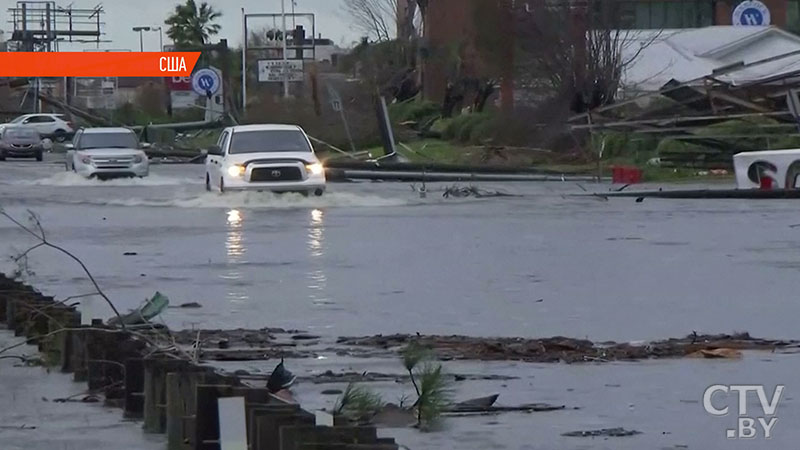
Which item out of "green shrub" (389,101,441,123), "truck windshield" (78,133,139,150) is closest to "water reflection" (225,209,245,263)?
"truck windshield" (78,133,139,150)

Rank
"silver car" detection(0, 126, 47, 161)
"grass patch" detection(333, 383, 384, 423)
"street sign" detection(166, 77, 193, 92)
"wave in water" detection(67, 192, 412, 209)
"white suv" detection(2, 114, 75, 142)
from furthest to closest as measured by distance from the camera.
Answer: "street sign" detection(166, 77, 193, 92) → "white suv" detection(2, 114, 75, 142) → "silver car" detection(0, 126, 47, 161) → "wave in water" detection(67, 192, 412, 209) → "grass patch" detection(333, 383, 384, 423)

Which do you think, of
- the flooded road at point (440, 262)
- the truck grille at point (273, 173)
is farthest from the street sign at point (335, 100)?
the truck grille at point (273, 173)

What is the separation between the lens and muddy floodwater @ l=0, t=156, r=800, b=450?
10.8 meters

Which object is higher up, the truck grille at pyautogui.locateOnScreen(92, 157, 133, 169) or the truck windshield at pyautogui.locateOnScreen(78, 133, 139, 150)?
the truck windshield at pyautogui.locateOnScreen(78, 133, 139, 150)

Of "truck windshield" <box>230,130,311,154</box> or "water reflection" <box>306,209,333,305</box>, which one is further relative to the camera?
"truck windshield" <box>230,130,311,154</box>

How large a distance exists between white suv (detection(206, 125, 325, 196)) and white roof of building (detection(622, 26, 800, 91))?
2388 cm

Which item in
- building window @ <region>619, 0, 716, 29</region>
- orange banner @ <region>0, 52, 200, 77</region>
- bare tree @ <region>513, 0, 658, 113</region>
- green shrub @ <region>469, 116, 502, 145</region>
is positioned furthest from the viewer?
orange banner @ <region>0, 52, 200, 77</region>

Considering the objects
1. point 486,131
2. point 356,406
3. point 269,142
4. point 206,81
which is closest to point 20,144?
point 206,81

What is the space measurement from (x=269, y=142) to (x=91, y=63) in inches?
3091

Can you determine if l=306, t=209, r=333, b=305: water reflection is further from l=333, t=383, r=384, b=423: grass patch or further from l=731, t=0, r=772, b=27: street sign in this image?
l=731, t=0, r=772, b=27: street sign

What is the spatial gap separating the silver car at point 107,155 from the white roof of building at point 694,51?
61.6 feet

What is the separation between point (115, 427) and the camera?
10156 millimetres

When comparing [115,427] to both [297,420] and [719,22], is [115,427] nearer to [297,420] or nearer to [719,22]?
[297,420]

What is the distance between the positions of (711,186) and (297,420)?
32309mm
